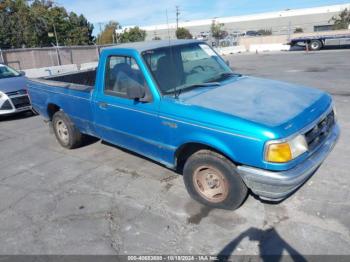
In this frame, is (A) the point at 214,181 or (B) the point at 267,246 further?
(A) the point at 214,181

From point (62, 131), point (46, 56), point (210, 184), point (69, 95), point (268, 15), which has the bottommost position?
point (210, 184)

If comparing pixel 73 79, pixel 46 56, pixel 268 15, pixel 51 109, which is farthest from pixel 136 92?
pixel 268 15

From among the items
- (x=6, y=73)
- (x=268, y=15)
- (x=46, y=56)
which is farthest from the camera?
(x=268, y=15)

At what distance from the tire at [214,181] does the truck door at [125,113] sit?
0.56m

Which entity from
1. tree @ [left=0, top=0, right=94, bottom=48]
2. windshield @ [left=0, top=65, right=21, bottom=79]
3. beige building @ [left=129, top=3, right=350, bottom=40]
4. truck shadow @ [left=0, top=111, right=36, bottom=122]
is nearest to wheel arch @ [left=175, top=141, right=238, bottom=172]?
truck shadow @ [left=0, top=111, right=36, bottom=122]

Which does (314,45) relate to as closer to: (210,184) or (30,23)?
(210,184)

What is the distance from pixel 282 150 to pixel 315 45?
91.8 feet

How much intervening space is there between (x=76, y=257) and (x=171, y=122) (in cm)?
174

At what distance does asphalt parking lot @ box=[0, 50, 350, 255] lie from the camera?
3.25 metres

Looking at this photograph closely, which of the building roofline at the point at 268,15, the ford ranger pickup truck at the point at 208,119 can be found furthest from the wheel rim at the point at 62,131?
the building roofline at the point at 268,15

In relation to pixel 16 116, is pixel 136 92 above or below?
above

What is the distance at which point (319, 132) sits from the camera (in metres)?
Answer: 3.68

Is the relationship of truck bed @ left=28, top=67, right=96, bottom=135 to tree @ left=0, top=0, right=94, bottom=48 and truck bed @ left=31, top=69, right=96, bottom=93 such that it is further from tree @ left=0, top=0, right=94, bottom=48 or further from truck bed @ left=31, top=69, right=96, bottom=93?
tree @ left=0, top=0, right=94, bottom=48

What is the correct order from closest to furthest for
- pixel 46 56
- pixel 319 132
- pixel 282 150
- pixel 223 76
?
1. pixel 282 150
2. pixel 319 132
3. pixel 223 76
4. pixel 46 56
